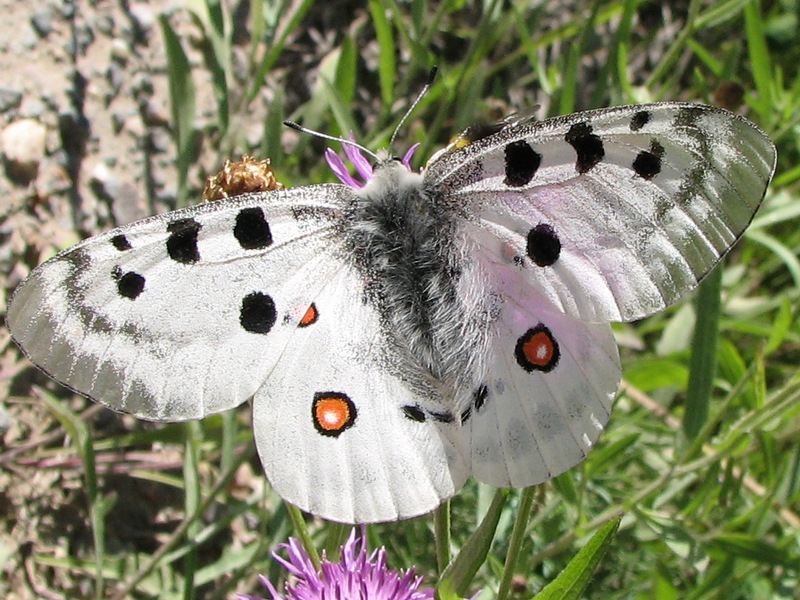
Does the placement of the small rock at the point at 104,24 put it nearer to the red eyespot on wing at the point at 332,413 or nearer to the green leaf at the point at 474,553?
the red eyespot on wing at the point at 332,413

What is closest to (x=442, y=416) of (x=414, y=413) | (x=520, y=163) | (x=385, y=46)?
(x=414, y=413)

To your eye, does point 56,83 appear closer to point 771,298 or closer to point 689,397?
point 689,397

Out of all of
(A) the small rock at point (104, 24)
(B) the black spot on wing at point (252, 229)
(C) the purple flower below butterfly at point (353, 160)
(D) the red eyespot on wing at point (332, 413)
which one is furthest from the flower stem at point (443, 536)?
(A) the small rock at point (104, 24)

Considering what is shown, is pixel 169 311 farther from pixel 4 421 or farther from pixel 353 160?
pixel 4 421

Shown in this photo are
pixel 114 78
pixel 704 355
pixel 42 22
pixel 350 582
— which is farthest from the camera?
pixel 114 78

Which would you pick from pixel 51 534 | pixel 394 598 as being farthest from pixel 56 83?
pixel 394 598

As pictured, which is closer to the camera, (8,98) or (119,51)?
(8,98)
